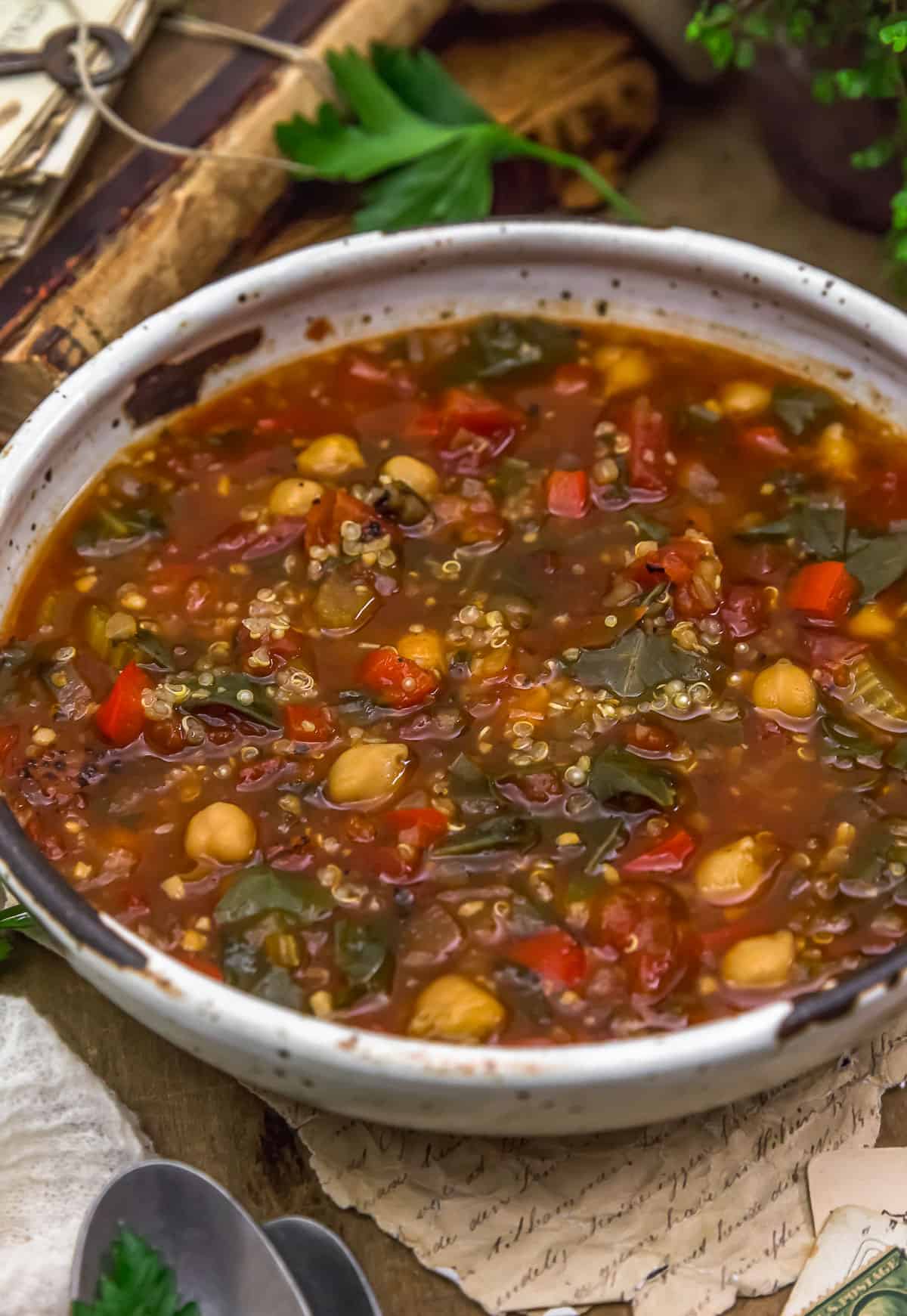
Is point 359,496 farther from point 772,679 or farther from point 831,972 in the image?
point 831,972

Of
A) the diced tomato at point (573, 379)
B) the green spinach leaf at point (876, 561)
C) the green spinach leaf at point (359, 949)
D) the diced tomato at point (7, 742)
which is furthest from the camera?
the diced tomato at point (573, 379)

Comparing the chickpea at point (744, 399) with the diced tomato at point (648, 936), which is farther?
the chickpea at point (744, 399)

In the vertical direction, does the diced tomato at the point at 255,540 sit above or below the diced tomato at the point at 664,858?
above

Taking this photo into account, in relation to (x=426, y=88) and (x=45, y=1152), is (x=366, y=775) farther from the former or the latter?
(x=426, y=88)

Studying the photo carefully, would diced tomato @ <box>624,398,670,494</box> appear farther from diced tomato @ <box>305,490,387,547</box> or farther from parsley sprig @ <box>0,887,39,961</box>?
parsley sprig @ <box>0,887,39,961</box>

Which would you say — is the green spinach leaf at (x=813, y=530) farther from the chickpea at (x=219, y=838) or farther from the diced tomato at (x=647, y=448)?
the chickpea at (x=219, y=838)

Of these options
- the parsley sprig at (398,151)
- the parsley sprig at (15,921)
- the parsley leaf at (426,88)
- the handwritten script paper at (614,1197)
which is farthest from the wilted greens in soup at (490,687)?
the parsley leaf at (426,88)

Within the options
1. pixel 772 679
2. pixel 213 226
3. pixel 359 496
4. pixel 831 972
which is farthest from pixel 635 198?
pixel 831 972

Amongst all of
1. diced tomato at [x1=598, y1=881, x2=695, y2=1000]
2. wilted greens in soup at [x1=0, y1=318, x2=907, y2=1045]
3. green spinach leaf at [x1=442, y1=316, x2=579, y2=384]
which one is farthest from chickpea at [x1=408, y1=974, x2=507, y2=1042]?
green spinach leaf at [x1=442, y1=316, x2=579, y2=384]
